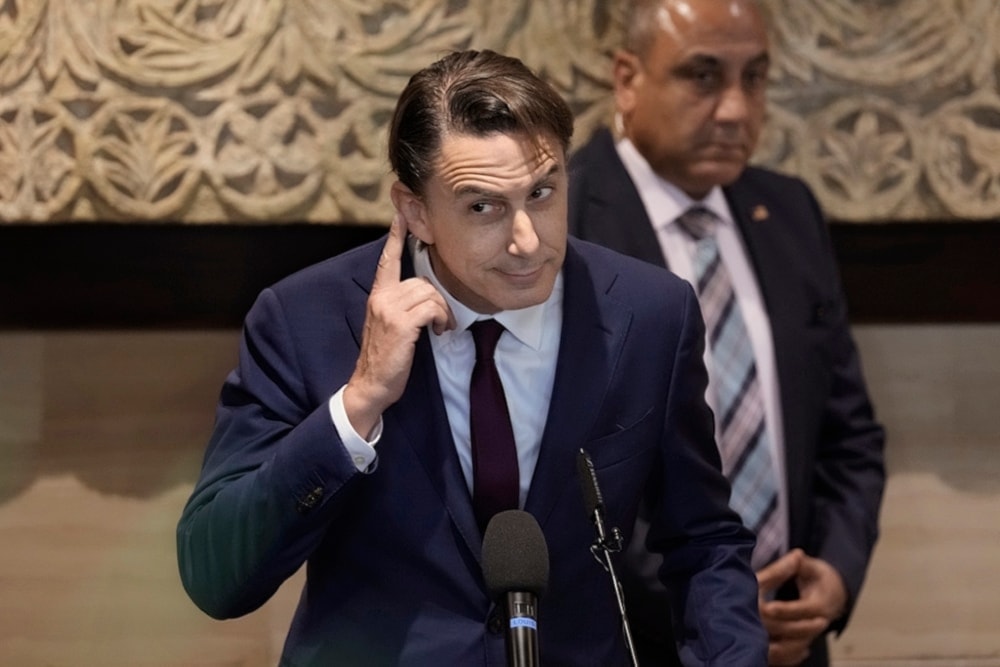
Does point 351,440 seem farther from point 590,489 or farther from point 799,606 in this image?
point 799,606

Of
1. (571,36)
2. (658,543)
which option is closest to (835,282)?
(571,36)

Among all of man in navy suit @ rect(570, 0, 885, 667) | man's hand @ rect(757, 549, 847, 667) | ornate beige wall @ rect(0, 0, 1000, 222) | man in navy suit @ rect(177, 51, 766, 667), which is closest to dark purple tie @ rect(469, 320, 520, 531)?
man in navy suit @ rect(177, 51, 766, 667)

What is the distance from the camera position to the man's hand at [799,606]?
9.78 feet

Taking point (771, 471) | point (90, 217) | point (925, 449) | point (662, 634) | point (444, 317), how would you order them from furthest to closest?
point (925, 449) < point (90, 217) < point (771, 471) < point (662, 634) < point (444, 317)

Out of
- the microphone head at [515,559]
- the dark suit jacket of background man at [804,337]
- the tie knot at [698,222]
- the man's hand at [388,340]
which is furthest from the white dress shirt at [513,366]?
the tie knot at [698,222]

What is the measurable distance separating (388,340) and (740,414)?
3.77 feet

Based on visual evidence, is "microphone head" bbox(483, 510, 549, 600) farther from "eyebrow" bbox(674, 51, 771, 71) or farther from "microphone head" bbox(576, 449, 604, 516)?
"eyebrow" bbox(674, 51, 771, 71)

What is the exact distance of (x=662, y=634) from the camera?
283cm

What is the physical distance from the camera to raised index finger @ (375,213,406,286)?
2135mm

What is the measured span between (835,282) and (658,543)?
110 cm

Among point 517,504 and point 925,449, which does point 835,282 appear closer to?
point 925,449

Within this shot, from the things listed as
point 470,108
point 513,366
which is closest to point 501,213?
point 470,108

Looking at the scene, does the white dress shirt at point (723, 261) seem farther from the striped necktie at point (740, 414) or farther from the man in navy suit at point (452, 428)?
the man in navy suit at point (452, 428)

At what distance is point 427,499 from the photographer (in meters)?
2.11
